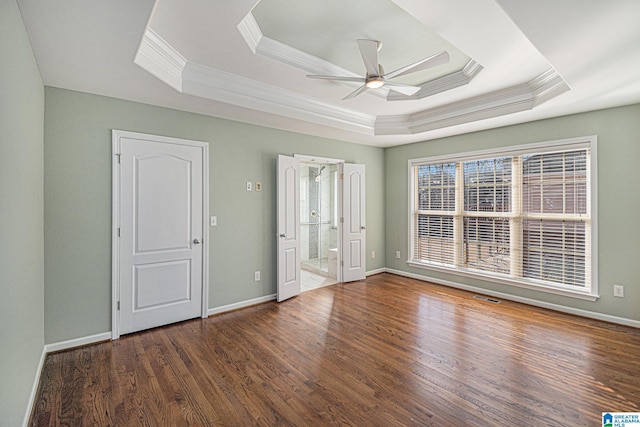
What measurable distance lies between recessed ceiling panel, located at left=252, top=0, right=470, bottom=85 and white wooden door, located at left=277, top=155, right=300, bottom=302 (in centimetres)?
164

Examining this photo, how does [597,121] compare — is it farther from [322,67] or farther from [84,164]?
[84,164]

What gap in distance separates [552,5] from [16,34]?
3.04 metres

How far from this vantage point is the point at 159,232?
333 cm

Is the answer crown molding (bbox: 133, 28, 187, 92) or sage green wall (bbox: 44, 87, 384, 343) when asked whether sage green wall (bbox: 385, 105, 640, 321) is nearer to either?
sage green wall (bbox: 44, 87, 384, 343)

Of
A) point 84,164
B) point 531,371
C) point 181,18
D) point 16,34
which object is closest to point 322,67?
point 181,18

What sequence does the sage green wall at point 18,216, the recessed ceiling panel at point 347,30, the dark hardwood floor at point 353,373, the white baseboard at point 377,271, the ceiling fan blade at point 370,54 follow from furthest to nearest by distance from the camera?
the white baseboard at point 377,271
the ceiling fan blade at point 370,54
the recessed ceiling panel at point 347,30
the dark hardwood floor at point 353,373
the sage green wall at point 18,216

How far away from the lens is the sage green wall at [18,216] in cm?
148

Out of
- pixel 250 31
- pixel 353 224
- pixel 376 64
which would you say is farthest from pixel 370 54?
pixel 353 224

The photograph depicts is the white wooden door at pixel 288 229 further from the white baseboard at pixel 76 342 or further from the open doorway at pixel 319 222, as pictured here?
the white baseboard at pixel 76 342

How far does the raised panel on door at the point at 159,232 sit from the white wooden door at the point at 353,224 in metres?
2.48

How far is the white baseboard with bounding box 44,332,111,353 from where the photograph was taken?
2.76 metres

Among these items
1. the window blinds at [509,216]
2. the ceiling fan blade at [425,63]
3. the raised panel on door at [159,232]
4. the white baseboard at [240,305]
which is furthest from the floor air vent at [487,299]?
the raised panel on door at [159,232]

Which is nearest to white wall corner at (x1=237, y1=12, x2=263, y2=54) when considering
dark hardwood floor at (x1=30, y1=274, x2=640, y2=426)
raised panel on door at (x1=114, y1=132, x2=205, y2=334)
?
raised panel on door at (x1=114, y1=132, x2=205, y2=334)

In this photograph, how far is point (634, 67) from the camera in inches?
96.4
